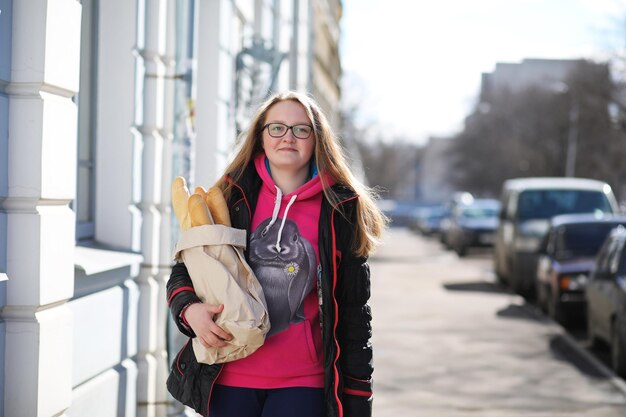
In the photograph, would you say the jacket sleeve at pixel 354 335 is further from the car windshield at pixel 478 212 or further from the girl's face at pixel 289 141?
the car windshield at pixel 478 212

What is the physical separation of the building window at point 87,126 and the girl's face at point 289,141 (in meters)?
2.58

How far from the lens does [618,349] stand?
998 cm

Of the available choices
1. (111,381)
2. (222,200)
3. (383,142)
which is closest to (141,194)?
(111,381)

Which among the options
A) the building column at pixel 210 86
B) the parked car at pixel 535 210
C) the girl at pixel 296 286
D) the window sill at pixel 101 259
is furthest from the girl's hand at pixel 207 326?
the parked car at pixel 535 210

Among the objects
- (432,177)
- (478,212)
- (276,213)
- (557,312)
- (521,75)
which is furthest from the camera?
(432,177)

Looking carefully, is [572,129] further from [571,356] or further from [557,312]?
[571,356]

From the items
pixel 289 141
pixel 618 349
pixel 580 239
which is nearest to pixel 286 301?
pixel 289 141

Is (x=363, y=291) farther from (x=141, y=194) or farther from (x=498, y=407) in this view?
(x=498, y=407)

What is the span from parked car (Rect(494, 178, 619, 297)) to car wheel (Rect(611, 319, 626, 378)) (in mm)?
8929

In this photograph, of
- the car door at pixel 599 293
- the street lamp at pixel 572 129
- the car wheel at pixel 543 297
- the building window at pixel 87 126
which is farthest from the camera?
the street lamp at pixel 572 129

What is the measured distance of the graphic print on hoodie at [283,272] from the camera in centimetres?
351

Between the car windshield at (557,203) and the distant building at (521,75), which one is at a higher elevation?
the distant building at (521,75)

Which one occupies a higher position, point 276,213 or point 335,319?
point 276,213

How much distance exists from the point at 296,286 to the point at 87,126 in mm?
3060
